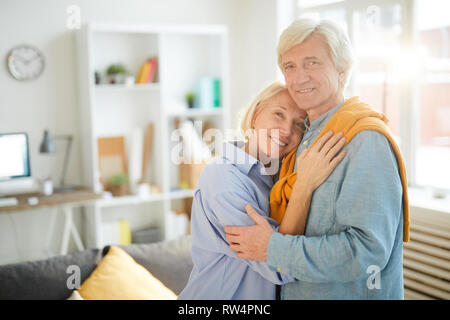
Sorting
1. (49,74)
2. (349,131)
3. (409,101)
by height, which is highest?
(49,74)

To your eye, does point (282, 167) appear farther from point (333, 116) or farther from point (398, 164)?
point (398, 164)

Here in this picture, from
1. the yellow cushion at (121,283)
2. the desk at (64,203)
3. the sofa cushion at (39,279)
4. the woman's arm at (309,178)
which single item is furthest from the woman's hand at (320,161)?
the desk at (64,203)

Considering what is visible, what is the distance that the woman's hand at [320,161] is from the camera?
3.50 ft

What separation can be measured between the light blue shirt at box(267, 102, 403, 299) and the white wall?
127 inches

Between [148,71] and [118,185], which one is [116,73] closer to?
[148,71]

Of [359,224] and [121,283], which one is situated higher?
[359,224]

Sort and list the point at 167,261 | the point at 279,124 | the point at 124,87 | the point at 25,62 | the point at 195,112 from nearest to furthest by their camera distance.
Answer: the point at 279,124 < the point at 167,261 < the point at 25,62 < the point at 124,87 < the point at 195,112

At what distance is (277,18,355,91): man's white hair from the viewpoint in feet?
3.75

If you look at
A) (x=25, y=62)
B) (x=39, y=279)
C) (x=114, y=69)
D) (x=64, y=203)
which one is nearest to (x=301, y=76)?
(x=39, y=279)

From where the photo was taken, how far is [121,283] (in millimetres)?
2020

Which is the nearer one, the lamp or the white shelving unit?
the lamp

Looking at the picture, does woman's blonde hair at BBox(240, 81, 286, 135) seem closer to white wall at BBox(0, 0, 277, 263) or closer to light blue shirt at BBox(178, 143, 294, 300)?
light blue shirt at BBox(178, 143, 294, 300)

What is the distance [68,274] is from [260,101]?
52.4 inches

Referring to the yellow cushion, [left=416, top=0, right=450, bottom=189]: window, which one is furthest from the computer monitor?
[left=416, top=0, right=450, bottom=189]: window
